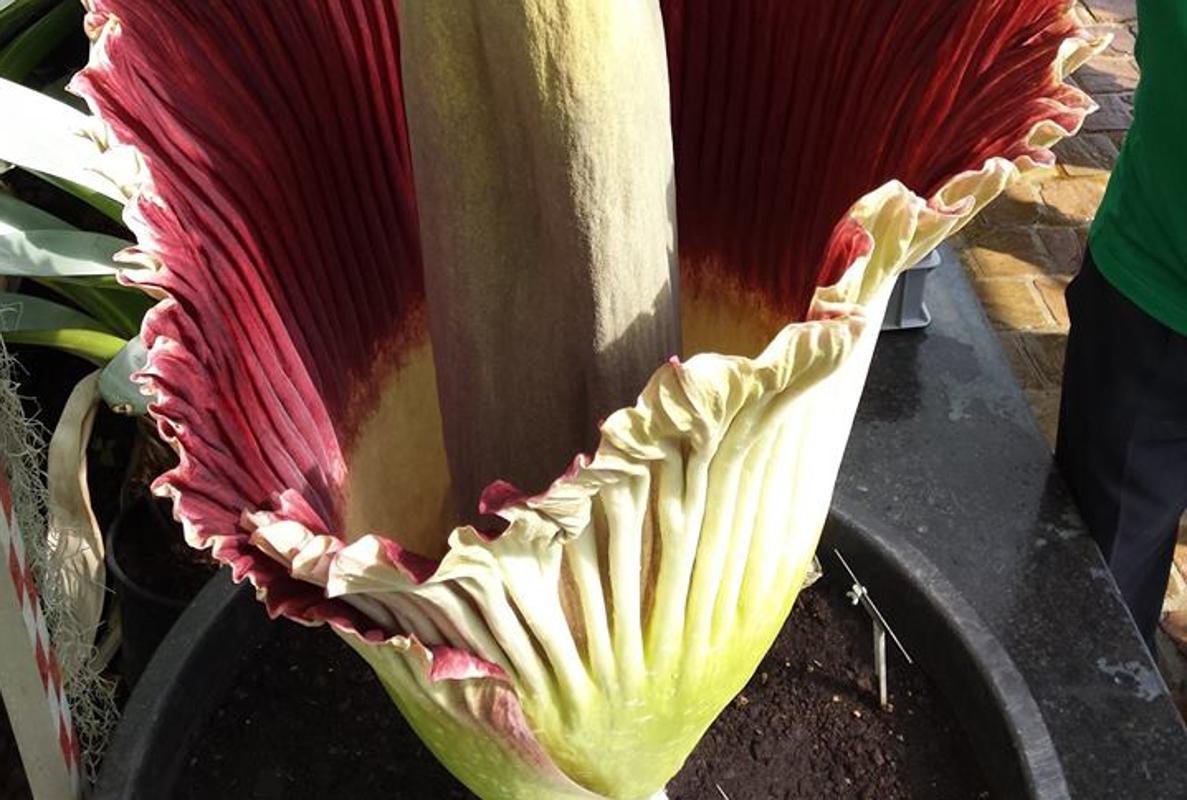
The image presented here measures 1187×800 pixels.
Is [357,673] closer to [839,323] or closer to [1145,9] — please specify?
[839,323]

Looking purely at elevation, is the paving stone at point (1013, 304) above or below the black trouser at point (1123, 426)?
below

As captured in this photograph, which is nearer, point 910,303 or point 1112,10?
point 910,303

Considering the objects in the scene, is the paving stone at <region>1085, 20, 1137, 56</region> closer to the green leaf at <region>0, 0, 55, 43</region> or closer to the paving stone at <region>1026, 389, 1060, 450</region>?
the paving stone at <region>1026, 389, 1060, 450</region>

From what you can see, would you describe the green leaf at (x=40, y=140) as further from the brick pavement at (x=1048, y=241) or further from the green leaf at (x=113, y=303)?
the brick pavement at (x=1048, y=241)

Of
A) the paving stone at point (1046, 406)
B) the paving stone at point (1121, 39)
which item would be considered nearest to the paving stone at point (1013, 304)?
the paving stone at point (1046, 406)

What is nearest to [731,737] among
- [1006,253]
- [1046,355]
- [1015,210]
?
[1046,355]

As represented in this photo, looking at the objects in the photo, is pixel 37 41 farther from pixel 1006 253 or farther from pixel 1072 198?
pixel 1072 198
